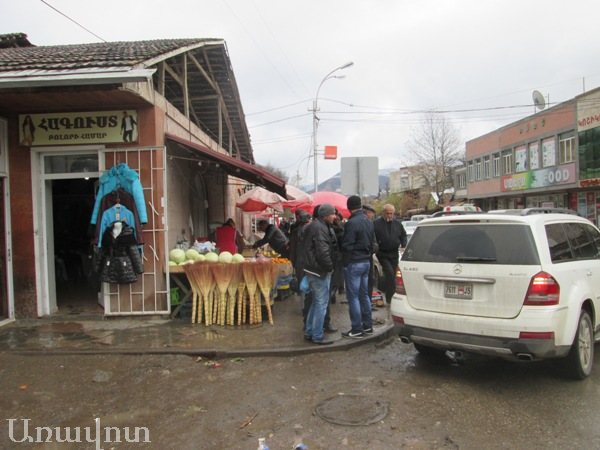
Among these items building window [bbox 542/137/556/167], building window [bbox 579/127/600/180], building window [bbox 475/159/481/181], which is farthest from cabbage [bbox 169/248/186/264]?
building window [bbox 475/159/481/181]

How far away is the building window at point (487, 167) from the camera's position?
34.7 m

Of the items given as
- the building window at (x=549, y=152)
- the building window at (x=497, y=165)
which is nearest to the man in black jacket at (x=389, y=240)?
the building window at (x=549, y=152)

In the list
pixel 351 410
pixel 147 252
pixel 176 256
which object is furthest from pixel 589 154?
pixel 351 410

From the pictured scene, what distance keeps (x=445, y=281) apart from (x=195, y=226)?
23.4 feet

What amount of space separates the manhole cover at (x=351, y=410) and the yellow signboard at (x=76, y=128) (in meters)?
5.22

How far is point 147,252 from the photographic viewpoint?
7180 millimetres

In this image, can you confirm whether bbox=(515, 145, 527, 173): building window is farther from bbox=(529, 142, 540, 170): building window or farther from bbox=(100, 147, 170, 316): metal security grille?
bbox=(100, 147, 170, 316): metal security grille

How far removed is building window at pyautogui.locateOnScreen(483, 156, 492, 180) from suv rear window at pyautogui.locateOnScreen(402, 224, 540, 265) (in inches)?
1301

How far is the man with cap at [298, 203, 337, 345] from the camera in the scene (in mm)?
5645

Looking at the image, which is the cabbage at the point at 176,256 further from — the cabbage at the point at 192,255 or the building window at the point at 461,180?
the building window at the point at 461,180

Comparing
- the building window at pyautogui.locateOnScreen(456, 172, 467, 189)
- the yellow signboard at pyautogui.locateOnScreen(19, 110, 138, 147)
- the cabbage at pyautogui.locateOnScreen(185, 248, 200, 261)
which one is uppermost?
the building window at pyautogui.locateOnScreen(456, 172, 467, 189)

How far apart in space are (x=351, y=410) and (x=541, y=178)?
2819 centimetres

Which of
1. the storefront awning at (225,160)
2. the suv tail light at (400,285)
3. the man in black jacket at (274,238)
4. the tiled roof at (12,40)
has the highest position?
Answer: the tiled roof at (12,40)

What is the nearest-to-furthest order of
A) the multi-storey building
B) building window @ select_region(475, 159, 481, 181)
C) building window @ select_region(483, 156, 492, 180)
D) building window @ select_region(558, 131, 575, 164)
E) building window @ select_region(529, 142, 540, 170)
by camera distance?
the multi-storey building, building window @ select_region(558, 131, 575, 164), building window @ select_region(529, 142, 540, 170), building window @ select_region(483, 156, 492, 180), building window @ select_region(475, 159, 481, 181)
